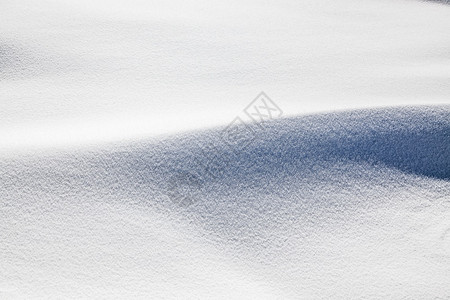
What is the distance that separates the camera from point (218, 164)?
122 centimetres

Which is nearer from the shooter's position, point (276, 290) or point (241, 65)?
point (276, 290)

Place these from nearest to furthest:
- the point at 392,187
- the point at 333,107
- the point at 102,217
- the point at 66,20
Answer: the point at 102,217 → the point at 392,187 → the point at 333,107 → the point at 66,20

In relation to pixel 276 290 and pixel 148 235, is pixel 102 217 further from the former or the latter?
pixel 276 290

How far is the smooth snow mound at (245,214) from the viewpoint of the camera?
0.98 m

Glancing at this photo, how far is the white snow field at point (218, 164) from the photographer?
100 centimetres

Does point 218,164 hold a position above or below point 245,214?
above

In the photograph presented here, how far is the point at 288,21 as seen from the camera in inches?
75.3

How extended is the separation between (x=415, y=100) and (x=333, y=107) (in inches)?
10.6

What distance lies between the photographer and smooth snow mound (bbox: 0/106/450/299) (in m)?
0.98

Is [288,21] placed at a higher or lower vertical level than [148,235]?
higher

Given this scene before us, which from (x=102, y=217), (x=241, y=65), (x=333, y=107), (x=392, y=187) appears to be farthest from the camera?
(x=241, y=65)

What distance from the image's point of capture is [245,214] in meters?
1.13

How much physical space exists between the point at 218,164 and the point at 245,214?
0.17m

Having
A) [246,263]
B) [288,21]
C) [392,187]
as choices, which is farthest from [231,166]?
[288,21]
